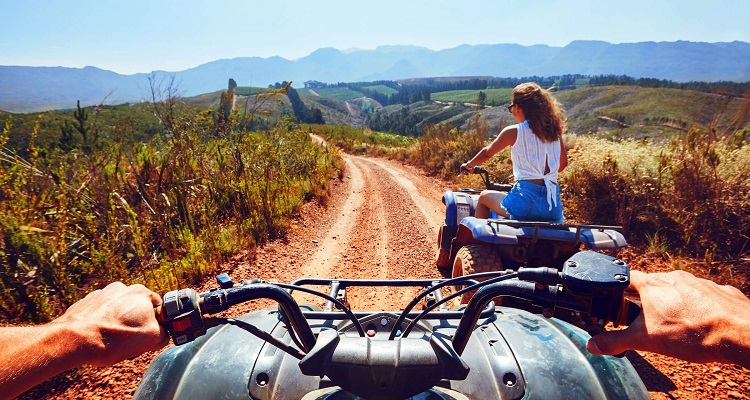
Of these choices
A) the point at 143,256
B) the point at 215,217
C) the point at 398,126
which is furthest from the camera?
the point at 398,126

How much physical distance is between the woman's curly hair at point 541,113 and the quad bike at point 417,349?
6.72 ft

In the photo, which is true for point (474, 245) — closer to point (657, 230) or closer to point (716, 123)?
point (657, 230)

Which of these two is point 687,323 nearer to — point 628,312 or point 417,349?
point 628,312

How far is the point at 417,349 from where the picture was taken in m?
0.87

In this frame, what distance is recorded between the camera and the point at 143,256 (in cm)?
410

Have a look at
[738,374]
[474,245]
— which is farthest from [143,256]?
[738,374]

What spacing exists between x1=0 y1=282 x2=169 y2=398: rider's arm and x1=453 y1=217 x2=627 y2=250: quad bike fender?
2.29 metres

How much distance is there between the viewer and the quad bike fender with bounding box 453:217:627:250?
8.68 feet

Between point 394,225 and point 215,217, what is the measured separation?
3.01m

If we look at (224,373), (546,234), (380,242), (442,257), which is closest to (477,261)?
(546,234)

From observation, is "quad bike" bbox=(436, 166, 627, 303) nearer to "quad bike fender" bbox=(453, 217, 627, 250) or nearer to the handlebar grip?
"quad bike fender" bbox=(453, 217, 627, 250)

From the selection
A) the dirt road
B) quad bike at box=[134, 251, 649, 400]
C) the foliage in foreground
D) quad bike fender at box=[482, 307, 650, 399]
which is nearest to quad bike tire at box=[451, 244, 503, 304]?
the dirt road

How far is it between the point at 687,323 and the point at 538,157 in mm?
2511

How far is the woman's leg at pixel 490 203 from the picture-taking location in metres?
3.64
